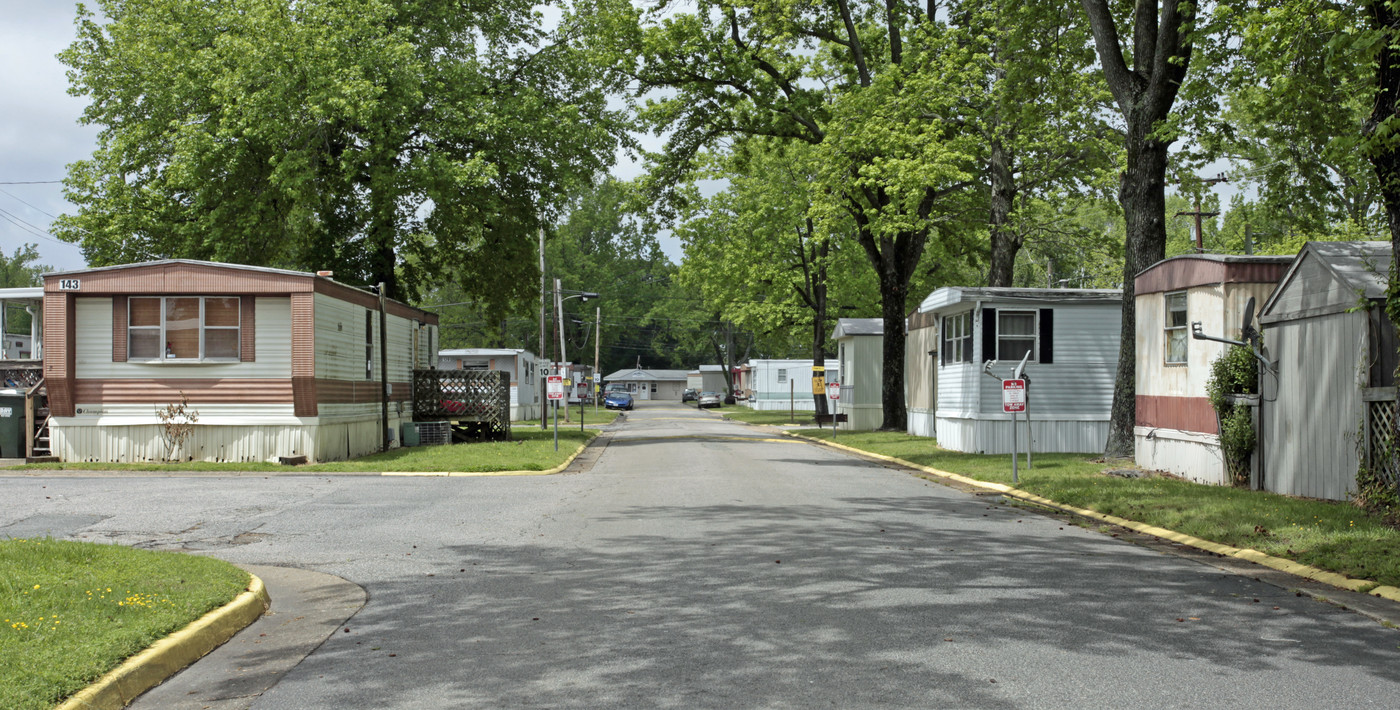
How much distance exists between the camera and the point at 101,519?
13.3 m

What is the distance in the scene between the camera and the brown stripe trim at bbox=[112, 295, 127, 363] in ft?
73.8

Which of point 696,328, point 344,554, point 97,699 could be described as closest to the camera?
point 97,699

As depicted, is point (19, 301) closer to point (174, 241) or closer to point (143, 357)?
point (174, 241)

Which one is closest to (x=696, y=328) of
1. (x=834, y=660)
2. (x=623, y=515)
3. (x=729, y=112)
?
(x=729, y=112)

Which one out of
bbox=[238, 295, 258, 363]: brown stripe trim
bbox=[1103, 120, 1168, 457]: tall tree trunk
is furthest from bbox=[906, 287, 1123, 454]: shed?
bbox=[238, 295, 258, 363]: brown stripe trim

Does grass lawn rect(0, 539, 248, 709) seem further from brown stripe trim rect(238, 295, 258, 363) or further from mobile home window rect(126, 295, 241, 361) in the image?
mobile home window rect(126, 295, 241, 361)

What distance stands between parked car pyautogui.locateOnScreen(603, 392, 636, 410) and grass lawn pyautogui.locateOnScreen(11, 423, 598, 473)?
5255 centimetres

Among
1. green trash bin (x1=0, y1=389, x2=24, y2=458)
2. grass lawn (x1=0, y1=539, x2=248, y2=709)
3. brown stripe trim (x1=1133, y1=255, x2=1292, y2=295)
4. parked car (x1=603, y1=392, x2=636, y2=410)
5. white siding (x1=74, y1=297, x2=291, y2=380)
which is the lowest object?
parked car (x1=603, y1=392, x2=636, y2=410)

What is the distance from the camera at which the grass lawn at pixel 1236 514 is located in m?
10.2

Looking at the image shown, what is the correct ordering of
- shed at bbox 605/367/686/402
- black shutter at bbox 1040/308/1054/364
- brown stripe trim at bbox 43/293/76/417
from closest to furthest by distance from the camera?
brown stripe trim at bbox 43/293/76/417
black shutter at bbox 1040/308/1054/364
shed at bbox 605/367/686/402

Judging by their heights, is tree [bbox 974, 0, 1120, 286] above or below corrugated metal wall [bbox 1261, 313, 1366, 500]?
above

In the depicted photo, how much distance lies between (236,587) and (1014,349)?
799 inches

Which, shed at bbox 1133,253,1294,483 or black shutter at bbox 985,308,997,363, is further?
black shutter at bbox 985,308,997,363

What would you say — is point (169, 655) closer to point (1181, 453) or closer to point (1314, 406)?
point (1314, 406)
